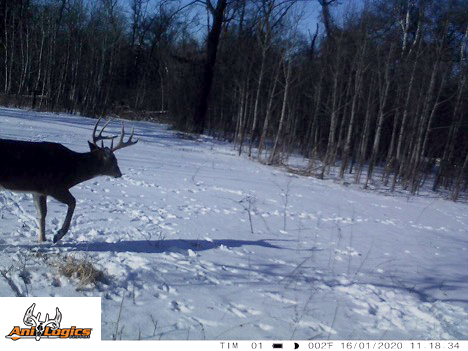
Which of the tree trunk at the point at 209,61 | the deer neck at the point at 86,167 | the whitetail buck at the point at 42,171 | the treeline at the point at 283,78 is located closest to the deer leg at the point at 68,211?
the whitetail buck at the point at 42,171

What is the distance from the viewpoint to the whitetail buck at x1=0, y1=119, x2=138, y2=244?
16.4ft

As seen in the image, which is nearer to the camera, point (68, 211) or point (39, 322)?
point (39, 322)

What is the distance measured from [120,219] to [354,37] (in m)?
13.7

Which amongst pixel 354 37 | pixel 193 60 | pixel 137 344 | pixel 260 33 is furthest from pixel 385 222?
pixel 193 60

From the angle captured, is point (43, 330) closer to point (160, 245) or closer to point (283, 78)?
point (160, 245)

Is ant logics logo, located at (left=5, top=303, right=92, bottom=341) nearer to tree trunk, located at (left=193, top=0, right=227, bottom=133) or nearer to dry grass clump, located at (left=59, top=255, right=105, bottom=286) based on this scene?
dry grass clump, located at (left=59, top=255, right=105, bottom=286)

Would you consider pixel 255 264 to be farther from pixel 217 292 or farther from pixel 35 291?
pixel 35 291

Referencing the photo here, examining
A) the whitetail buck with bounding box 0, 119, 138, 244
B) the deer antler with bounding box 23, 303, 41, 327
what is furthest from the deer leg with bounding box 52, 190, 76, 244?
the deer antler with bounding box 23, 303, 41, 327

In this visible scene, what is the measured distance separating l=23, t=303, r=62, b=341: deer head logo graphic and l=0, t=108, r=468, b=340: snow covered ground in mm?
385

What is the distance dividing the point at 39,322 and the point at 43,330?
8cm

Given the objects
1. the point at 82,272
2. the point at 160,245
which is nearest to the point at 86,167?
the point at 160,245

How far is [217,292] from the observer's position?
4.54 metres

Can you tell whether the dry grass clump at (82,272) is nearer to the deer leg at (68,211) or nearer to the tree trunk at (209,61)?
the deer leg at (68,211)

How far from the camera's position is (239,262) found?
18.3 ft
